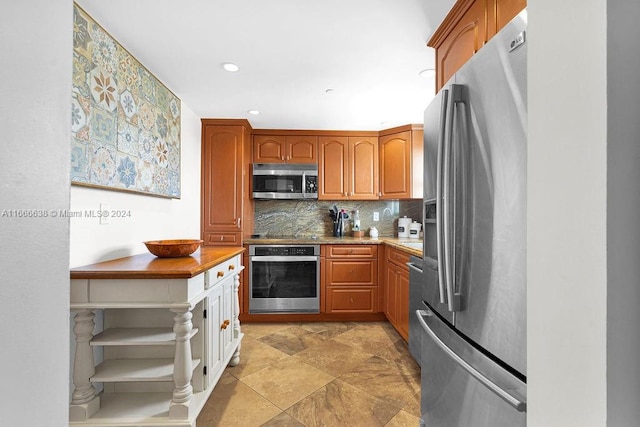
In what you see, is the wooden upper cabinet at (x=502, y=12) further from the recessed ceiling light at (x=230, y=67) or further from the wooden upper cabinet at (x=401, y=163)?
the wooden upper cabinet at (x=401, y=163)

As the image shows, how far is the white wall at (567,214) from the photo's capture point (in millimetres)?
377

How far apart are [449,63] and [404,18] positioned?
35 cm

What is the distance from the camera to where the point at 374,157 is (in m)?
3.66

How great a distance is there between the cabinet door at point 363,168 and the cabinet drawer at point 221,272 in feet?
5.99

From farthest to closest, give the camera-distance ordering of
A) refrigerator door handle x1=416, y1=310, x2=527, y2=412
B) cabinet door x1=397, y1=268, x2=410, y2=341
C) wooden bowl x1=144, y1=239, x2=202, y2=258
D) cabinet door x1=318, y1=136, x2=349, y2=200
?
cabinet door x1=318, y1=136, x2=349, y2=200 → cabinet door x1=397, y1=268, x2=410, y2=341 → wooden bowl x1=144, y1=239, x2=202, y2=258 → refrigerator door handle x1=416, y1=310, x2=527, y2=412

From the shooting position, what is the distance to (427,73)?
216 cm

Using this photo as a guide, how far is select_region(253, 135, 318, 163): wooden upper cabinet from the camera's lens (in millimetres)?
3568

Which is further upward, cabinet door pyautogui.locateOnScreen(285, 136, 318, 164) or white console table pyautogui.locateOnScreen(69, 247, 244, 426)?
cabinet door pyautogui.locateOnScreen(285, 136, 318, 164)

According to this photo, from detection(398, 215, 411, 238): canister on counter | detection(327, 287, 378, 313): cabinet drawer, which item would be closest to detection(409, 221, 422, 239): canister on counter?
detection(398, 215, 411, 238): canister on counter

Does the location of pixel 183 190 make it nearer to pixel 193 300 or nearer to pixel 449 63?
pixel 193 300

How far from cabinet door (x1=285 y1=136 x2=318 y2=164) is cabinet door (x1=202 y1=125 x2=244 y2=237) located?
0.61m

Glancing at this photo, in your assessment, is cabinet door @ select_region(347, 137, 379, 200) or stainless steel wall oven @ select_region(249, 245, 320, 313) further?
cabinet door @ select_region(347, 137, 379, 200)

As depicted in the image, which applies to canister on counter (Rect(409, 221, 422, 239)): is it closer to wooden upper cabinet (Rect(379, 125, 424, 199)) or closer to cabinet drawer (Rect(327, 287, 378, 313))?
wooden upper cabinet (Rect(379, 125, 424, 199))

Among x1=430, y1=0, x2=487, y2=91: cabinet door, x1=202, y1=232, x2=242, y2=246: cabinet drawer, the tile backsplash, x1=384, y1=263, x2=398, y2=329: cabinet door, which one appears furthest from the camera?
the tile backsplash
